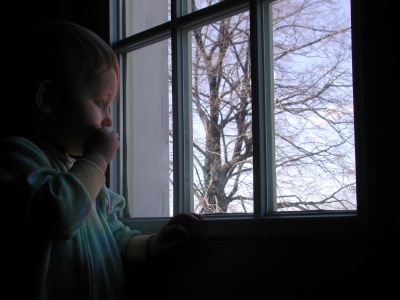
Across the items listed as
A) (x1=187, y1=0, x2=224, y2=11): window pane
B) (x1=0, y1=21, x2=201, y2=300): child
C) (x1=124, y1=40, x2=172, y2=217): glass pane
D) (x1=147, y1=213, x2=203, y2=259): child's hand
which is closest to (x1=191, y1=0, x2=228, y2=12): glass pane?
(x1=187, y1=0, x2=224, y2=11): window pane

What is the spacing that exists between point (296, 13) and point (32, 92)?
574 mm

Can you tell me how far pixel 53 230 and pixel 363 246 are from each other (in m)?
0.54

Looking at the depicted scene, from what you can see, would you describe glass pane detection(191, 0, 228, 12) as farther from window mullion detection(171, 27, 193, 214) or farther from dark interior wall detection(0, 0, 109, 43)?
dark interior wall detection(0, 0, 109, 43)

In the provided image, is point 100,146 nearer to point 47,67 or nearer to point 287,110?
point 47,67

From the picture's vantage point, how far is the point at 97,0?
1.41m

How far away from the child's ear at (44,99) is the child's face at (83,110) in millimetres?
28

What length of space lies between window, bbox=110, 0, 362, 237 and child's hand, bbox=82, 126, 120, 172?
7.2 inches

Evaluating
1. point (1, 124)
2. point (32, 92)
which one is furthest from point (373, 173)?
point (1, 124)

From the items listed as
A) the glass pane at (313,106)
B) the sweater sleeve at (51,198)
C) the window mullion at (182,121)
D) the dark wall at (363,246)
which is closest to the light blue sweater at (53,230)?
the sweater sleeve at (51,198)

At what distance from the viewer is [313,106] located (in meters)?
0.96

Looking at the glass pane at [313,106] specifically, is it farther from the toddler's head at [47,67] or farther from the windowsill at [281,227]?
the toddler's head at [47,67]

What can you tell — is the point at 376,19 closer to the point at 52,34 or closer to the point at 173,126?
the point at 173,126

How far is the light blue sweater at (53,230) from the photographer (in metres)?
0.90

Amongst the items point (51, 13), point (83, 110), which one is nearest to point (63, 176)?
point (83, 110)
